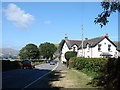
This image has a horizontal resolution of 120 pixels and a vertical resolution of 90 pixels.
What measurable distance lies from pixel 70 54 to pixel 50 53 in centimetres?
6561

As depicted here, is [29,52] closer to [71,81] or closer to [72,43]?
[72,43]

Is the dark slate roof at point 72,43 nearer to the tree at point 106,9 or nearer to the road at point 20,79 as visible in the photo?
the road at point 20,79

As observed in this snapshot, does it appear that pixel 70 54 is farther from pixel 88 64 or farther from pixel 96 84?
pixel 96 84

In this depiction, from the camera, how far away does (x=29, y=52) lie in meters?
105

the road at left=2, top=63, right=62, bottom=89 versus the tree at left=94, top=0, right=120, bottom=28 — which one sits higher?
the tree at left=94, top=0, right=120, bottom=28

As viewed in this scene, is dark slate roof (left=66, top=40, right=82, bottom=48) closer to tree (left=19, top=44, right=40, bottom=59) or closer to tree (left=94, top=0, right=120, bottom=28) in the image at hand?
tree (left=19, top=44, right=40, bottom=59)

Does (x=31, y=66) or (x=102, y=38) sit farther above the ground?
(x=102, y=38)

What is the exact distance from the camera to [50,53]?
11306 centimetres

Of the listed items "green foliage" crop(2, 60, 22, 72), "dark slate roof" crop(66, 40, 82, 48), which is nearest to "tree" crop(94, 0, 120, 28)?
"green foliage" crop(2, 60, 22, 72)

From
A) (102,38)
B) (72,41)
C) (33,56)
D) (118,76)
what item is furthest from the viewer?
(33,56)

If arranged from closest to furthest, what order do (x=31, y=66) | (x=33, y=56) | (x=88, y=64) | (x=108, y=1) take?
(x=108, y=1) → (x=88, y=64) → (x=31, y=66) → (x=33, y=56)

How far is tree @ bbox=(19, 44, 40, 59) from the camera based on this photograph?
4114 inches

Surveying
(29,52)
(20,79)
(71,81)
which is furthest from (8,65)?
(29,52)

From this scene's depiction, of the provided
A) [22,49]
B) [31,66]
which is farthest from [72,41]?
[22,49]
